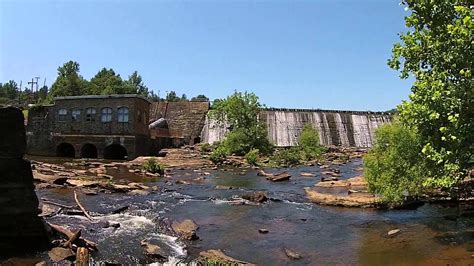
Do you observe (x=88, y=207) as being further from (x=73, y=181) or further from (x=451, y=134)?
(x=451, y=134)

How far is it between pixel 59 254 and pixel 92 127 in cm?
4357

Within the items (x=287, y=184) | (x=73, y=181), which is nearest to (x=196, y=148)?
(x=287, y=184)

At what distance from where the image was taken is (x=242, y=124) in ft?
201

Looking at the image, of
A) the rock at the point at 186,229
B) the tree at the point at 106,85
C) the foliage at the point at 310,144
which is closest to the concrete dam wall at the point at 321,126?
the foliage at the point at 310,144

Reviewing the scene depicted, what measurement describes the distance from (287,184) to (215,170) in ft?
38.1

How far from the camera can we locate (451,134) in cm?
1259

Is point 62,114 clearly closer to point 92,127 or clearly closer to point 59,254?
point 92,127

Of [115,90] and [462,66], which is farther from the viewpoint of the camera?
[115,90]

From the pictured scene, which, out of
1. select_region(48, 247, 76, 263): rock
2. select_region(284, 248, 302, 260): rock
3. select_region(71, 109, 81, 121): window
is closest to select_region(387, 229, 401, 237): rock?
select_region(284, 248, 302, 260): rock

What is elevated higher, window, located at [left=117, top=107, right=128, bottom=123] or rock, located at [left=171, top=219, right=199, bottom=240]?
window, located at [left=117, top=107, right=128, bottom=123]

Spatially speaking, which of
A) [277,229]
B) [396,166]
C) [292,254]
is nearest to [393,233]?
[396,166]

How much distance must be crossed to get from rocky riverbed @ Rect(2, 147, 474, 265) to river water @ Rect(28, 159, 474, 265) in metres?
0.04

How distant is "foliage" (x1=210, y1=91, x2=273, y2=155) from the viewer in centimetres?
5597

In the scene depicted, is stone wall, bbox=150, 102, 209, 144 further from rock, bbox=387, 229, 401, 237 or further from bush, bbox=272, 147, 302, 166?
rock, bbox=387, 229, 401, 237
